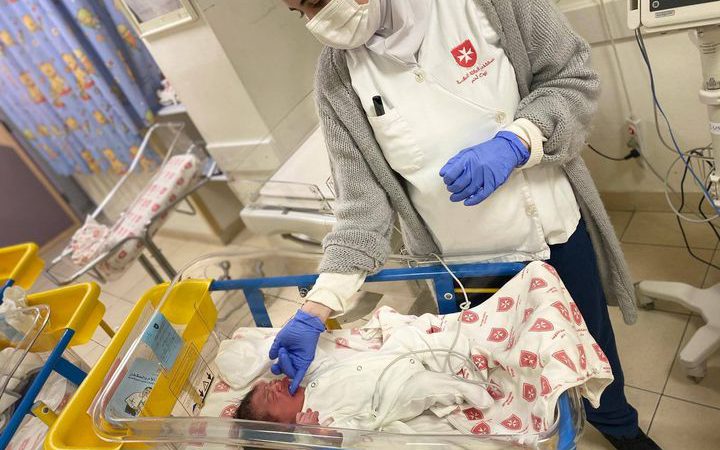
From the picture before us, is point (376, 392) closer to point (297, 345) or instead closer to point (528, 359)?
point (297, 345)

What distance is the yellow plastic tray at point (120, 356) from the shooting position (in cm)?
89

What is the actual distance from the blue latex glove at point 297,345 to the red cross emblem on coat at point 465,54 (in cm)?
59

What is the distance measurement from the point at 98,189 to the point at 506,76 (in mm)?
4071

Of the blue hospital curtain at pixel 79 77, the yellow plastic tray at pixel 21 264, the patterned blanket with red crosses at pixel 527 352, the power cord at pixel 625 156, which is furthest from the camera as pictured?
the blue hospital curtain at pixel 79 77

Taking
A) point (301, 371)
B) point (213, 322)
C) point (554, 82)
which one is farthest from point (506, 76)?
point (213, 322)

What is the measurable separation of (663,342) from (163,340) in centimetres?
156

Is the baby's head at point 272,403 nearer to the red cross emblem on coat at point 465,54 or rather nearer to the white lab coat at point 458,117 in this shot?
the white lab coat at point 458,117

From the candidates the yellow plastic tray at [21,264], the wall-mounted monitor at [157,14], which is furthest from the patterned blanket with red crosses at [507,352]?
the wall-mounted monitor at [157,14]

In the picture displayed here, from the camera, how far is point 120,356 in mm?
1000

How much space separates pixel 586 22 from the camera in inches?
64.9

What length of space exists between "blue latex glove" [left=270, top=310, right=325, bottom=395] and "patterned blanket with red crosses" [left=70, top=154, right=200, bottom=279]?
1419 mm

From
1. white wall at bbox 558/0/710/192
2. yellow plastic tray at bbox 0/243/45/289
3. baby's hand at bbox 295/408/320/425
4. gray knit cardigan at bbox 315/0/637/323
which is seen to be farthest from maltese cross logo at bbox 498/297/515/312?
yellow plastic tray at bbox 0/243/45/289

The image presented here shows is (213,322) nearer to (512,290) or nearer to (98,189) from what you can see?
(512,290)

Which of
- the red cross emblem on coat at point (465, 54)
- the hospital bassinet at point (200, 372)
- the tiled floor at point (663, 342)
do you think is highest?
the red cross emblem on coat at point (465, 54)
